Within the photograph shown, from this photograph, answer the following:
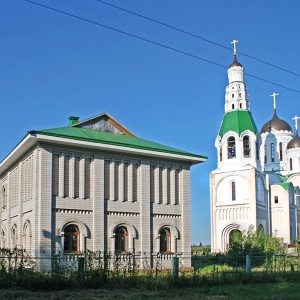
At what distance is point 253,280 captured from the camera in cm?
1842

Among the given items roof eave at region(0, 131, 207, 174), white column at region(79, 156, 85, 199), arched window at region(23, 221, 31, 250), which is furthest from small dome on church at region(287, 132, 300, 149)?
arched window at region(23, 221, 31, 250)

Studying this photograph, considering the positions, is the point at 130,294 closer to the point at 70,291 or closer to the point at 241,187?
the point at 70,291

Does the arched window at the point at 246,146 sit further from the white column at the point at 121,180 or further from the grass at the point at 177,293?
the grass at the point at 177,293

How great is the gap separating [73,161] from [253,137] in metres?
31.1

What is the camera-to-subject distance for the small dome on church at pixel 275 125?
6706 cm

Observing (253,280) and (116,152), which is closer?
(253,280)

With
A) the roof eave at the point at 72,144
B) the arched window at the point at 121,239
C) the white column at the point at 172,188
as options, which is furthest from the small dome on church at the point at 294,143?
the arched window at the point at 121,239

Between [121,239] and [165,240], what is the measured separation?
8.34 ft

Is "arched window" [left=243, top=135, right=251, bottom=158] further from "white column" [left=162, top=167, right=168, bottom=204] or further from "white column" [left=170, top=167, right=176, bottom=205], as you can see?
"white column" [left=162, top=167, right=168, bottom=204]

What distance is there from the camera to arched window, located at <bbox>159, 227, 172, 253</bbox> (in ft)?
85.9

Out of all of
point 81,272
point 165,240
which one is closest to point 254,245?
point 165,240

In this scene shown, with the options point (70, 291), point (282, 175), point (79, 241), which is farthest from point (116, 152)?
point (282, 175)

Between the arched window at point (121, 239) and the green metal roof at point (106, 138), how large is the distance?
3.93 metres

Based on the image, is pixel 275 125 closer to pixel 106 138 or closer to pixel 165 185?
pixel 165 185
